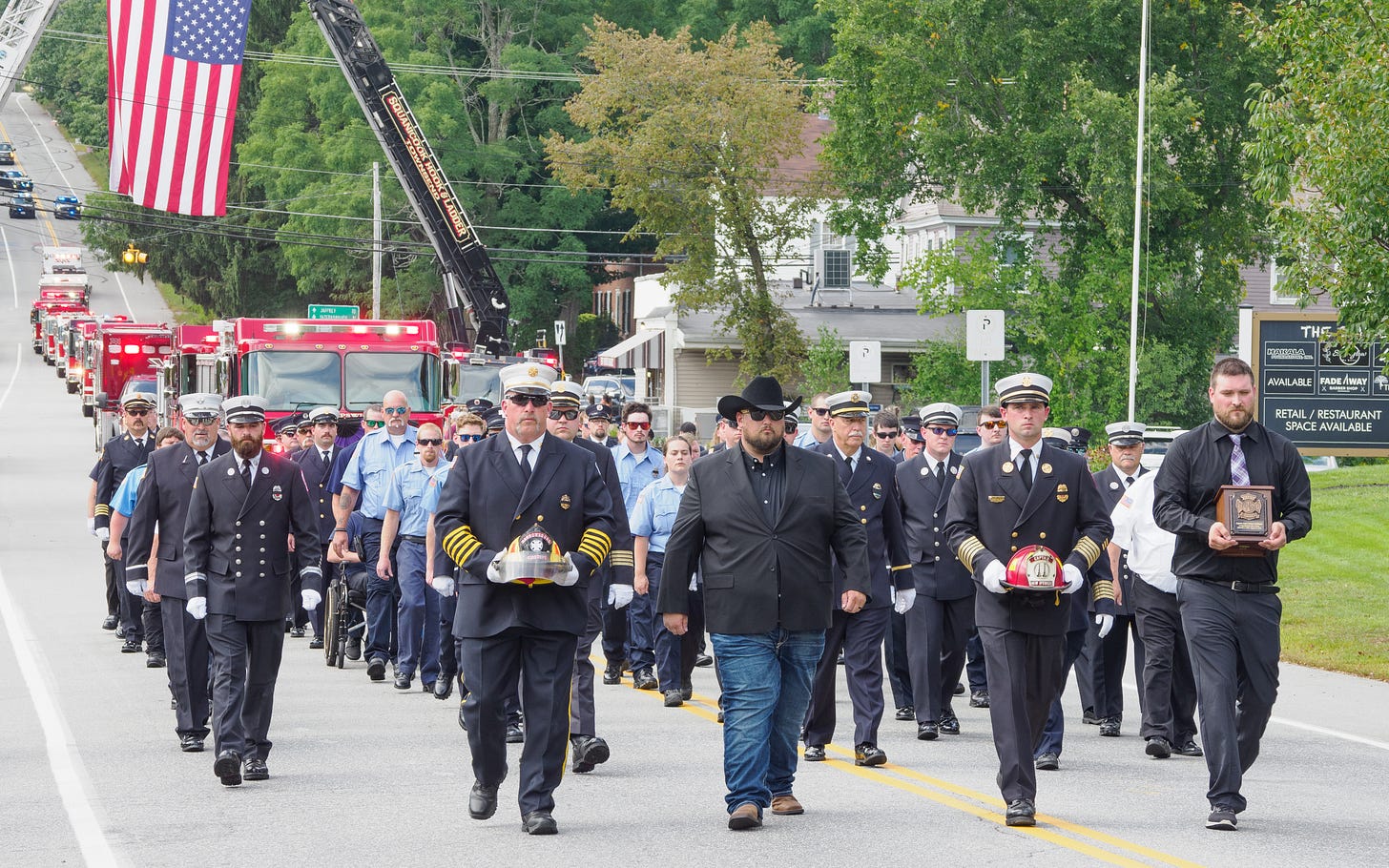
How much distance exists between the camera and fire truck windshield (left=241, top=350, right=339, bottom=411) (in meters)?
24.1

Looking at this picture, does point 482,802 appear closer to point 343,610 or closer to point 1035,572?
point 1035,572

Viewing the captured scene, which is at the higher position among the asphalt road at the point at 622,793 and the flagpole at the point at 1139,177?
the flagpole at the point at 1139,177

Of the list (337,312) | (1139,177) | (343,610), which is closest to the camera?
(343,610)

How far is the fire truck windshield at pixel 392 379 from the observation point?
80.3 feet

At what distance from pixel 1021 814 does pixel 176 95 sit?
2615cm

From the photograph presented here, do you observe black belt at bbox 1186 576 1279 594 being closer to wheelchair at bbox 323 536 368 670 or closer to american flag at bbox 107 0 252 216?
wheelchair at bbox 323 536 368 670

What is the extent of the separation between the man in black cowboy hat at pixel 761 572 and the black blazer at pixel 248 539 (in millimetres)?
2857

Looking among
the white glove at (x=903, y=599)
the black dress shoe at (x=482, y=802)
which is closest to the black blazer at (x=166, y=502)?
the black dress shoe at (x=482, y=802)

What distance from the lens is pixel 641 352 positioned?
5828 cm

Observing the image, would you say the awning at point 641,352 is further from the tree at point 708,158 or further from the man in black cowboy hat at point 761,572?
the man in black cowboy hat at point 761,572

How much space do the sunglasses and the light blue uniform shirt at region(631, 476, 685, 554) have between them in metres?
5.58

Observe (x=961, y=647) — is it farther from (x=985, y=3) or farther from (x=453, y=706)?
(x=985, y=3)

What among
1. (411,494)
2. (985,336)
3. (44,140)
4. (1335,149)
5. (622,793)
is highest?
(44,140)

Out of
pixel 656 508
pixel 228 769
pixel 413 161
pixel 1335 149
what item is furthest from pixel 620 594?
pixel 413 161
